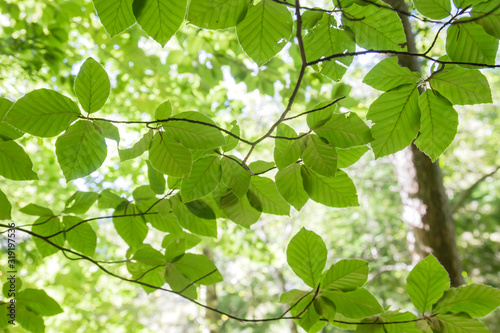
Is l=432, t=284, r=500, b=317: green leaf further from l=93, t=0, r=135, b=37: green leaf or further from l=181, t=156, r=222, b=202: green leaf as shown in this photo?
l=93, t=0, r=135, b=37: green leaf

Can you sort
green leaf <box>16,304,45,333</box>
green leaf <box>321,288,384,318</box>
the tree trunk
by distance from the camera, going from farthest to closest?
the tree trunk → green leaf <box>16,304,45,333</box> → green leaf <box>321,288,384,318</box>

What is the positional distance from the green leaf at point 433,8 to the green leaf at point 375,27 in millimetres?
62

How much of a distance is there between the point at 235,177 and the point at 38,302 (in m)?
0.66

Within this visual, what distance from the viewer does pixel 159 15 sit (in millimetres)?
511

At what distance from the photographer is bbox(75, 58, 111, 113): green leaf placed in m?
0.59

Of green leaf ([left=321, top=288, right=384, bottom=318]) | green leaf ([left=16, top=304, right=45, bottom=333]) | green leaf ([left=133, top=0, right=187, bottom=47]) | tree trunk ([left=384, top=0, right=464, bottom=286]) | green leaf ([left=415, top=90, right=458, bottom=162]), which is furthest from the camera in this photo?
tree trunk ([left=384, top=0, right=464, bottom=286])

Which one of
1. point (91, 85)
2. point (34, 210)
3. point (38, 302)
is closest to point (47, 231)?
point (34, 210)

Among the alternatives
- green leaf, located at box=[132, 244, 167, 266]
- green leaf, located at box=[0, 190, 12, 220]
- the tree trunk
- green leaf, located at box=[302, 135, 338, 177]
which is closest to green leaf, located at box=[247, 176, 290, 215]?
green leaf, located at box=[302, 135, 338, 177]

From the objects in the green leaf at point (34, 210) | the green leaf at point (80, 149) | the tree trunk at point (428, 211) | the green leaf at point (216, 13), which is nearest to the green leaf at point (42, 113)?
the green leaf at point (80, 149)

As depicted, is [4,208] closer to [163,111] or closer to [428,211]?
[163,111]

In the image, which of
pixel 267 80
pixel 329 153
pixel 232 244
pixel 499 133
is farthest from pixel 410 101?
pixel 499 133


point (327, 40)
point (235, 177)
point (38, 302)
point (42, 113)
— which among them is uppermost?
point (327, 40)

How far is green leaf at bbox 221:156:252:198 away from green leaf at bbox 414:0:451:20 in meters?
0.45

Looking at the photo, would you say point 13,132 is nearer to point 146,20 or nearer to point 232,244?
point 146,20
